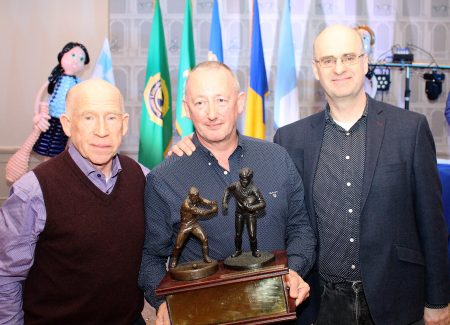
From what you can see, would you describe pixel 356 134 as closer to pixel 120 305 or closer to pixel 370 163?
pixel 370 163

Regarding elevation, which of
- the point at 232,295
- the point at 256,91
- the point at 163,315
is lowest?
the point at 163,315

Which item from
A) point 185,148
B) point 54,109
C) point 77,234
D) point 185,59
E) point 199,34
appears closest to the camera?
point 77,234

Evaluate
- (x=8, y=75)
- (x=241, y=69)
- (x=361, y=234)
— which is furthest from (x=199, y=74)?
(x=8, y=75)

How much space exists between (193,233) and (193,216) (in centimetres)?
5

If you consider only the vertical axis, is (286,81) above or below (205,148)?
above

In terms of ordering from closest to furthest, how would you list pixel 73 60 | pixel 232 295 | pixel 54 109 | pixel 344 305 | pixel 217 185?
pixel 232 295, pixel 217 185, pixel 344 305, pixel 73 60, pixel 54 109

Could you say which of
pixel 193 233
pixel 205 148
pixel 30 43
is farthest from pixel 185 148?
pixel 30 43

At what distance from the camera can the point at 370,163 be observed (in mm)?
2004

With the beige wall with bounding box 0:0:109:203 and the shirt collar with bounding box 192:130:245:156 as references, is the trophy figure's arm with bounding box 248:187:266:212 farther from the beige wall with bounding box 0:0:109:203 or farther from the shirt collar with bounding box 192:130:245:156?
the beige wall with bounding box 0:0:109:203

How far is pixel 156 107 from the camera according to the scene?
4.80m

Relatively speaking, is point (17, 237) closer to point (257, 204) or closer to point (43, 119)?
point (257, 204)

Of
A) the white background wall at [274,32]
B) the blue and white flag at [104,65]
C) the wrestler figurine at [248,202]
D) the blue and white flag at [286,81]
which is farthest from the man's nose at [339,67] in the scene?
the white background wall at [274,32]

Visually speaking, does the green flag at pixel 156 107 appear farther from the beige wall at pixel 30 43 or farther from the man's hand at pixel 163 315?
the man's hand at pixel 163 315

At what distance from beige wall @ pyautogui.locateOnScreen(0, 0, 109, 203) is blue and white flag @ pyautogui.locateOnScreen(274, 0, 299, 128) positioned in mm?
2105
